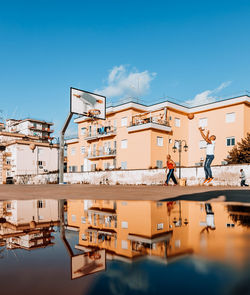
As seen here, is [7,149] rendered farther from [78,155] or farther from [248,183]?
[248,183]

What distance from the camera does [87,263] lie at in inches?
63.5

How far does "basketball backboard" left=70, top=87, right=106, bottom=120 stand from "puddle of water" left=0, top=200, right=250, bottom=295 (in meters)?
19.3

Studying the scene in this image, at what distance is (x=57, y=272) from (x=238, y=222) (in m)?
2.66

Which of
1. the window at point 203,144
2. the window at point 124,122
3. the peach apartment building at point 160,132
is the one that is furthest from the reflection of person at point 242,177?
the window at point 124,122

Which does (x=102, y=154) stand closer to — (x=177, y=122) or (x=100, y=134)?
(x=100, y=134)

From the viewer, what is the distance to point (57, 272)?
57.6 inches

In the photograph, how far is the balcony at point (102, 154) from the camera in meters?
32.5

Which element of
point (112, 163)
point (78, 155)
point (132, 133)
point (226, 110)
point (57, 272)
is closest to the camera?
point (57, 272)

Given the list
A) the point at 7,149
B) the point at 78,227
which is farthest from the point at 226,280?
the point at 7,149

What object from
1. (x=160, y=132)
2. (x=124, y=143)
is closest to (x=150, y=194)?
(x=160, y=132)

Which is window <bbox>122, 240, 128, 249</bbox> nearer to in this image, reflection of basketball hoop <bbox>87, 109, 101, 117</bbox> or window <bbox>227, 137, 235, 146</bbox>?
reflection of basketball hoop <bbox>87, 109, 101, 117</bbox>

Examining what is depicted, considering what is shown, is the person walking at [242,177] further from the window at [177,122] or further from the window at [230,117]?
the window at [177,122]

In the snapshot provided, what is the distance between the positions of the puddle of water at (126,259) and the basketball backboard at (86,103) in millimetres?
19294

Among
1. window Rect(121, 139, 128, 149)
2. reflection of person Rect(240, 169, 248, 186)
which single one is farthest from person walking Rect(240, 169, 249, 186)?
window Rect(121, 139, 128, 149)
